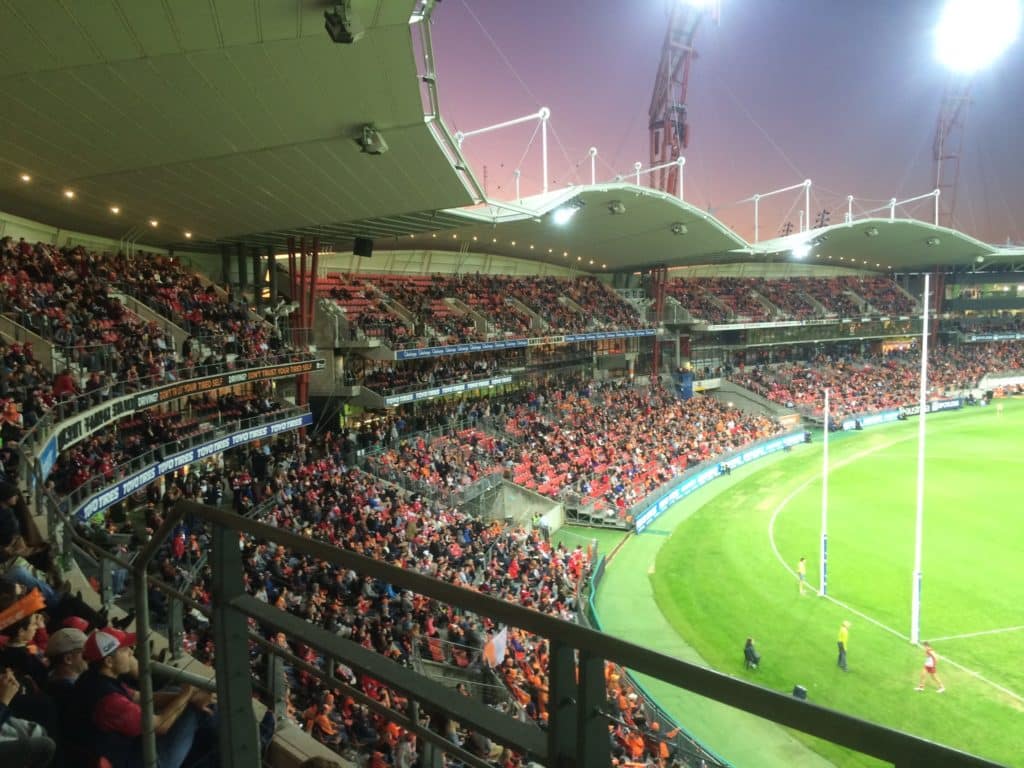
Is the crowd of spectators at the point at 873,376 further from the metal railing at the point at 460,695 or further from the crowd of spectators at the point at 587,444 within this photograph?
the metal railing at the point at 460,695

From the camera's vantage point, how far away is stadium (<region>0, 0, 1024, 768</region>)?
2.55 metres

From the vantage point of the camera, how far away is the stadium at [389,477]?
2.55m

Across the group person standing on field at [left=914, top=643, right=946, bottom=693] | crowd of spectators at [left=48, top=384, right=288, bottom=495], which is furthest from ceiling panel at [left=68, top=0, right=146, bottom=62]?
person standing on field at [left=914, top=643, right=946, bottom=693]

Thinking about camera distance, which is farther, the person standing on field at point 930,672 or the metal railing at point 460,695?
the person standing on field at point 930,672

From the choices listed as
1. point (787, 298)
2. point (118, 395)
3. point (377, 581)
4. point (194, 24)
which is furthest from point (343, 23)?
Result: point (787, 298)

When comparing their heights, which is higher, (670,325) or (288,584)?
(670,325)

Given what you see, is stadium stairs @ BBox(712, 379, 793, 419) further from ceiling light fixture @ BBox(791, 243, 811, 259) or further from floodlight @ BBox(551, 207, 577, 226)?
floodlight @ BBox(551, 207, 577, 226)

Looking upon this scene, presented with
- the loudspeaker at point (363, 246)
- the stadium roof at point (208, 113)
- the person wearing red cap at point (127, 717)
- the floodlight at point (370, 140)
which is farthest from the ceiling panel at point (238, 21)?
the loudspeaker at point (363, 246)

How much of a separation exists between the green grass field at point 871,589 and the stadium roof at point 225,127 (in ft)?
46.7

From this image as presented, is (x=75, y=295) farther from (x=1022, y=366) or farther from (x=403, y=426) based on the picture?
(x=1022, y=366)

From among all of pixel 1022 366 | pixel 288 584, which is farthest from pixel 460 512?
pixel 1022 366

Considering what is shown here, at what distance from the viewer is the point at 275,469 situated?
19609 mm

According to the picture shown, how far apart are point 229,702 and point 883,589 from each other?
2185cm

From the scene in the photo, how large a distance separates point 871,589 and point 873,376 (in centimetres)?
3901
